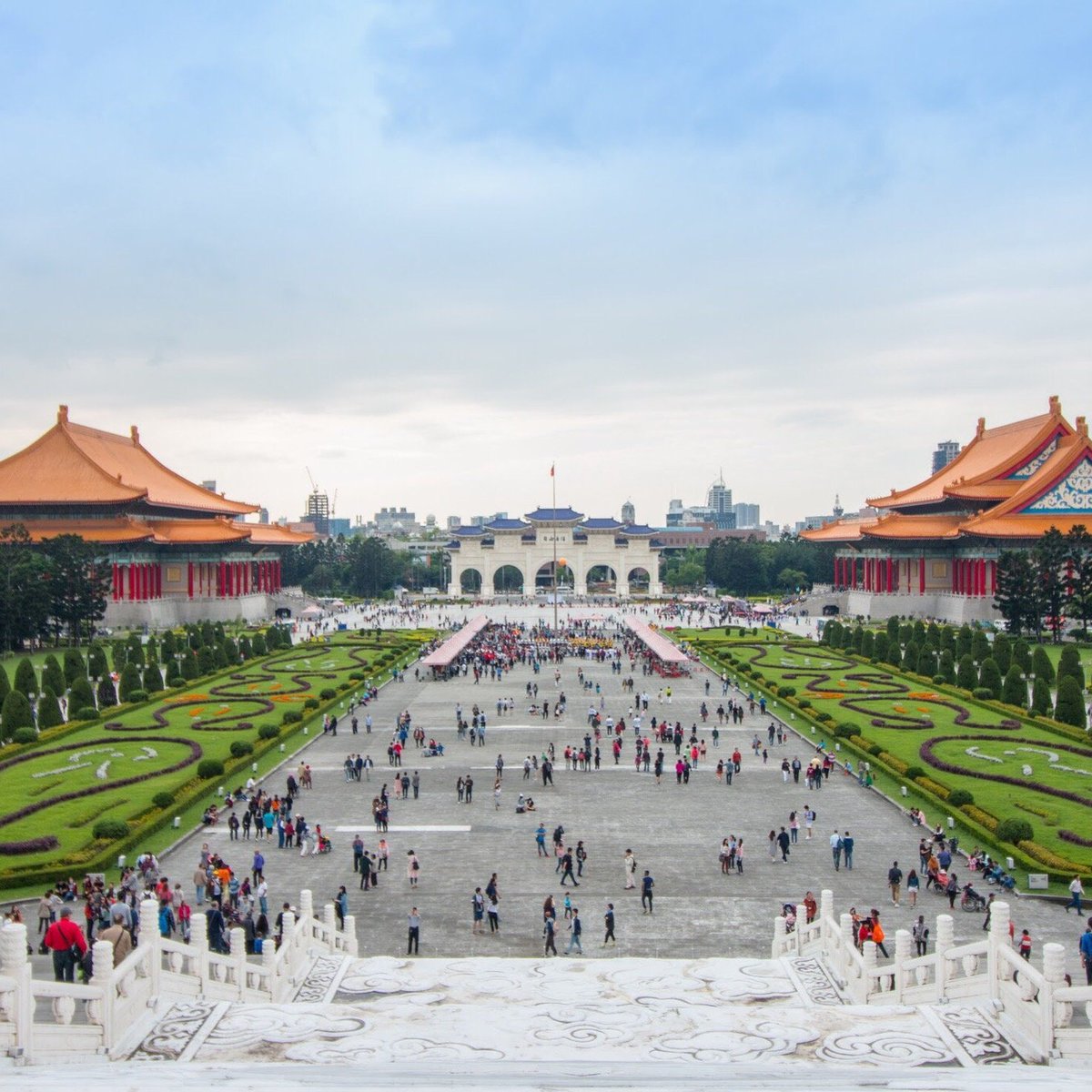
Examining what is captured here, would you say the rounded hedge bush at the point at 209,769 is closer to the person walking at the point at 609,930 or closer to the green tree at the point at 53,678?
the green tree at the point at 53,678

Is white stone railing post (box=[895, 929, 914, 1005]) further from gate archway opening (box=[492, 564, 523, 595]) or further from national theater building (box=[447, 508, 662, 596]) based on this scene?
gate archway opening (box=[492, 564, 523, 595])

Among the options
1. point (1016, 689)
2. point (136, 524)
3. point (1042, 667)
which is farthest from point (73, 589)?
point (1042, 667)

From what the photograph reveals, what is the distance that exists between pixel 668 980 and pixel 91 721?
3347 cm

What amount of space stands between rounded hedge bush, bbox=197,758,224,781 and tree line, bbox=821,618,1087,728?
28912 millimetres

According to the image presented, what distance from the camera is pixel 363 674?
197 ft

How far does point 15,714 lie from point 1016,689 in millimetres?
37140

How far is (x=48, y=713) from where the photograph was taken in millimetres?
44469

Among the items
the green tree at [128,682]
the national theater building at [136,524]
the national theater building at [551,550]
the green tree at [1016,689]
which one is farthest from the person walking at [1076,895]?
the national theater building at [551,550]

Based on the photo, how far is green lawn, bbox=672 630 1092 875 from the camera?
31.0 meters

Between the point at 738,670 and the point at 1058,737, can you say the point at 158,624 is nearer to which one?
the point at 738,670

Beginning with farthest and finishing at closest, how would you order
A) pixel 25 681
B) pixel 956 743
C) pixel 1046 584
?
pixel 1046 584 → pixel 25 681 → pixel 956 743

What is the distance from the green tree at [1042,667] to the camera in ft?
167

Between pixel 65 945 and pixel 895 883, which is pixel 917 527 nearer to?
pixel 895 883

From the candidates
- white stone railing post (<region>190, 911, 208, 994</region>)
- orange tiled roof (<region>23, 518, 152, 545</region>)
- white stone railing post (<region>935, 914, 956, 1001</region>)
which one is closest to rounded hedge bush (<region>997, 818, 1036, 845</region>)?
white stone railing post (<region>935, 914, 956, 1001</region>)
